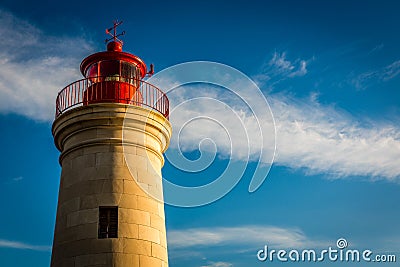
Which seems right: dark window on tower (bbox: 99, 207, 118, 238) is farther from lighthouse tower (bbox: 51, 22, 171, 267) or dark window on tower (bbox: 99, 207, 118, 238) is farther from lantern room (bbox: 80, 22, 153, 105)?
lantern room (bbox: 80, 22, 153, 105)

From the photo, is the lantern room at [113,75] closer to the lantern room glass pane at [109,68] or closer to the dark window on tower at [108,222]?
the lantern room glass pane at [109,68]

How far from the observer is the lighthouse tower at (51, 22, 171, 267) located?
445 inches

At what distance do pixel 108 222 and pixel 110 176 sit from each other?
38.2 inches

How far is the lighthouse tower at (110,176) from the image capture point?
37.1 feet

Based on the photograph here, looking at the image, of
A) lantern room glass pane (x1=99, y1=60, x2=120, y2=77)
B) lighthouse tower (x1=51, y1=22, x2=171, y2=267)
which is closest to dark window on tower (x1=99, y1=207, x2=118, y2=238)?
lighthouse tower (x1=51, y1=22, x2=171, y2=267)

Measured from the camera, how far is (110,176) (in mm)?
11797

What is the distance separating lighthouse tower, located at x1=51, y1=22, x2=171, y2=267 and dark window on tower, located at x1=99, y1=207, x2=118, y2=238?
2cm

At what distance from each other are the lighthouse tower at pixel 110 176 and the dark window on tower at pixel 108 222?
2cm

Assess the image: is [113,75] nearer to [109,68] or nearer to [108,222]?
[109,68]

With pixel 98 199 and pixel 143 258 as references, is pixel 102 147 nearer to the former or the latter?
pixel 98 199

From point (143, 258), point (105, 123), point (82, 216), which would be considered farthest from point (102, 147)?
point (143, 258)

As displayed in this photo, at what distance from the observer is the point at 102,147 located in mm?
12008

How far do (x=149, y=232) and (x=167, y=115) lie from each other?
2.94 metres

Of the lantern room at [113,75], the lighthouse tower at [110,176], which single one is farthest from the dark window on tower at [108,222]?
the lantern room at [113,75]
